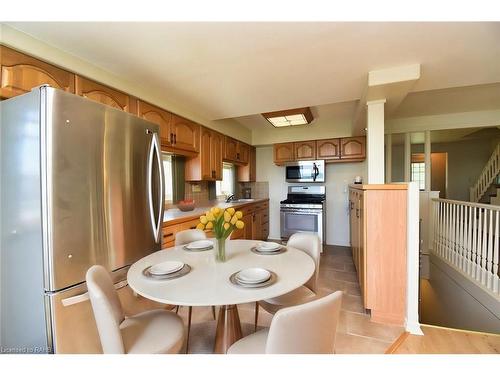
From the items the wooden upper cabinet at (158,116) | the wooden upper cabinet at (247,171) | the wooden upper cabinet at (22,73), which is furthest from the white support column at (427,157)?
the wooden upper cabinet at (22,73)

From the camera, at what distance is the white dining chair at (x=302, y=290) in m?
1.39

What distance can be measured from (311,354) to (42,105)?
1.74 meters

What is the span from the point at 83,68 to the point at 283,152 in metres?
3.34

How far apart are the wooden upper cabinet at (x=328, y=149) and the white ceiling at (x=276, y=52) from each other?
1.77 meters

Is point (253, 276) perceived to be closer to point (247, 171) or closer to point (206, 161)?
point (206, 161)

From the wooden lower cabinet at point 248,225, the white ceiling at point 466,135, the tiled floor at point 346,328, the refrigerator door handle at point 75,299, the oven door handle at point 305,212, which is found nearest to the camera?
the refrigerator door handle at point 75,299

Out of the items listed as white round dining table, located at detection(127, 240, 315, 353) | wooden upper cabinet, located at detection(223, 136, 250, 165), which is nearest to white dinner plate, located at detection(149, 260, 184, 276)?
white round dining table, located at detection(127, 240, 315, 353)

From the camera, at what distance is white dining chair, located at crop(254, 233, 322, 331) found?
139cm

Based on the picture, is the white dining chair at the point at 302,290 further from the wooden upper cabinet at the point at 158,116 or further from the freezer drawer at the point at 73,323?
the wooden upper cabinet at the point at 158,116

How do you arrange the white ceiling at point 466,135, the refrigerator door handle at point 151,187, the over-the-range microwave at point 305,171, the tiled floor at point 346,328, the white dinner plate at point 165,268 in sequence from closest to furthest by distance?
the white dinner plate at point 165,268 < the tiled floor at point 346,328 < the refrigerator door handle at point 151,187 < the over-the-range microwave at point 305,171 < the white ceiling at point 466,135

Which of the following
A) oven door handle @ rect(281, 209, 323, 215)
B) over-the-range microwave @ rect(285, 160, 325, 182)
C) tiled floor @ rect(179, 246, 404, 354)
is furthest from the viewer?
over-the-range microwave @ rect(285, 160, 325, 182)

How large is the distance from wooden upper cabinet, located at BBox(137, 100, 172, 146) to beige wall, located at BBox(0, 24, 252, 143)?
0.06 metres

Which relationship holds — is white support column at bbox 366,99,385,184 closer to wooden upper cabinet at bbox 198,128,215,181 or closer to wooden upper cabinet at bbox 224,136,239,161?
wooden upper cabinet at bbox 198,128,215,181
